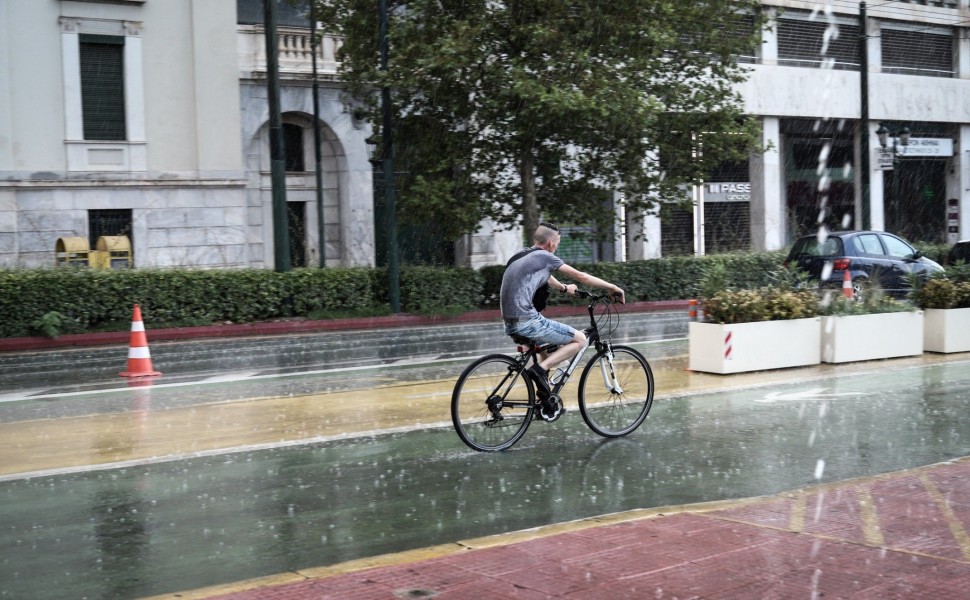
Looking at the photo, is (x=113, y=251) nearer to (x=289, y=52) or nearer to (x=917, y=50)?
(x=289, y=52)

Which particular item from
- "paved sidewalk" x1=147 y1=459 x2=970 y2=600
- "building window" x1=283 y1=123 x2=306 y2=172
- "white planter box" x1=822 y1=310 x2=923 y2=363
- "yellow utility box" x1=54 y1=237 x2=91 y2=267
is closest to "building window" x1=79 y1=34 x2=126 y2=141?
"yellow utility box" x1=54 y1=237 x2=91 y2=267

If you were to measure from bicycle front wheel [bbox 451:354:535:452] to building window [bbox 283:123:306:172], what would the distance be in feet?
86.1

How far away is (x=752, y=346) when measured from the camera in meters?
12.6

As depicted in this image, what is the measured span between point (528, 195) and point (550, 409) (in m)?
16.5

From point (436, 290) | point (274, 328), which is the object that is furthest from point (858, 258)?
point (274, 328)

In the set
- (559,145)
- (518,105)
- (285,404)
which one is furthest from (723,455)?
(559,145)

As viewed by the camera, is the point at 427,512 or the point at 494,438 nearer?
the point at 427,512

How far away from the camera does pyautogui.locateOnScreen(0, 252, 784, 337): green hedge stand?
63.9ft

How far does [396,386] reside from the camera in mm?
12289

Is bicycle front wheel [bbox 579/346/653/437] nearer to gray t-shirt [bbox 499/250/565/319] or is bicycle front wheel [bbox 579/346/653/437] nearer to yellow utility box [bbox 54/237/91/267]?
gray t-shirt [bbox 499/250/565/319]

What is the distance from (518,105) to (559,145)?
8.54 ft

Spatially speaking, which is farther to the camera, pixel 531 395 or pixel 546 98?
pixel 546 98

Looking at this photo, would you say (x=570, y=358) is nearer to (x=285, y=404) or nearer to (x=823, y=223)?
(x=285, y=404)

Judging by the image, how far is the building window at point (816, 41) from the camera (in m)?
39.2
